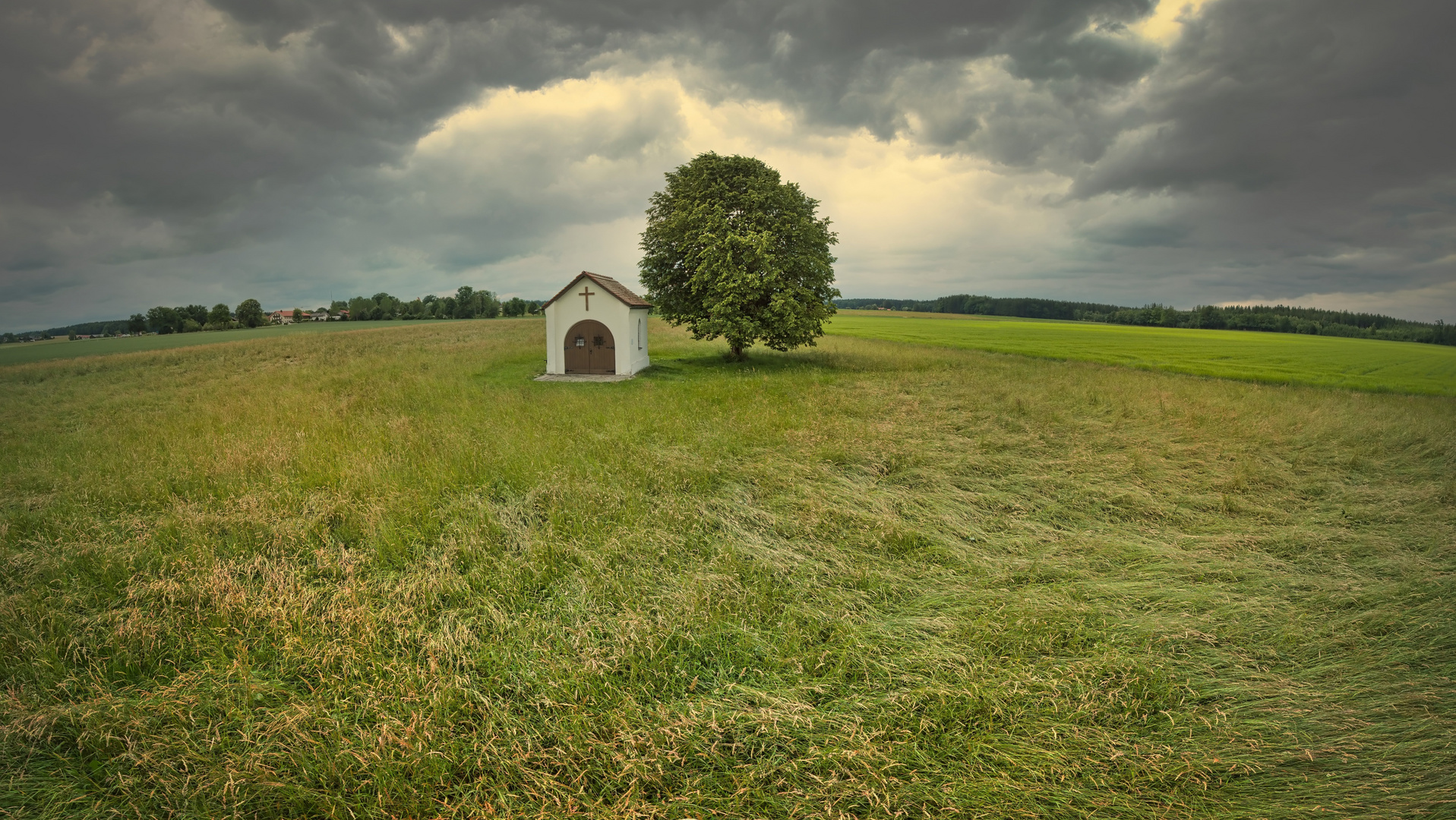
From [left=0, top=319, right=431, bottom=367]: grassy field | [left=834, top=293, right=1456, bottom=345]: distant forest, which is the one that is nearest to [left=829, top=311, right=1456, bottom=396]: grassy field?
[left=834, top=293, right=1456, bottom=345]: distant forest

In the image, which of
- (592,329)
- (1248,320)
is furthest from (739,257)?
(1248,320)

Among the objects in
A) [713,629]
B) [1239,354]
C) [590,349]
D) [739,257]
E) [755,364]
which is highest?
[739,257]

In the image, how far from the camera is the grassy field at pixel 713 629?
3264 mm

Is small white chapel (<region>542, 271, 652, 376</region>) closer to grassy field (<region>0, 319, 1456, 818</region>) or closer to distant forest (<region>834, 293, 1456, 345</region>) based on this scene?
grassy field (<region>0, 319, 1456, 818</region>)

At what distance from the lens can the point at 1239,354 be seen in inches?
1433

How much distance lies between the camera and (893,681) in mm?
Answer: 4117

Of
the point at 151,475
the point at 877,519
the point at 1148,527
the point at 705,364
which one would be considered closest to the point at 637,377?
the point at 705,364

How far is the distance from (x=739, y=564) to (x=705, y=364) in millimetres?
21557

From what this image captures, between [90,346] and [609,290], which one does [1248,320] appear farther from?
[90,346]

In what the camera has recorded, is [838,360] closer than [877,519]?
No

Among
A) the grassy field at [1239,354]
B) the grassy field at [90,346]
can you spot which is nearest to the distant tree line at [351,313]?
the grassy field at [90,346]

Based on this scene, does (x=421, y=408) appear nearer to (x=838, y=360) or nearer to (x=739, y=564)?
(x=739, y=564)

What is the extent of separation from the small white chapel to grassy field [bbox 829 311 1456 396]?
29562mm

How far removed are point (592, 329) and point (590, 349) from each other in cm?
93
